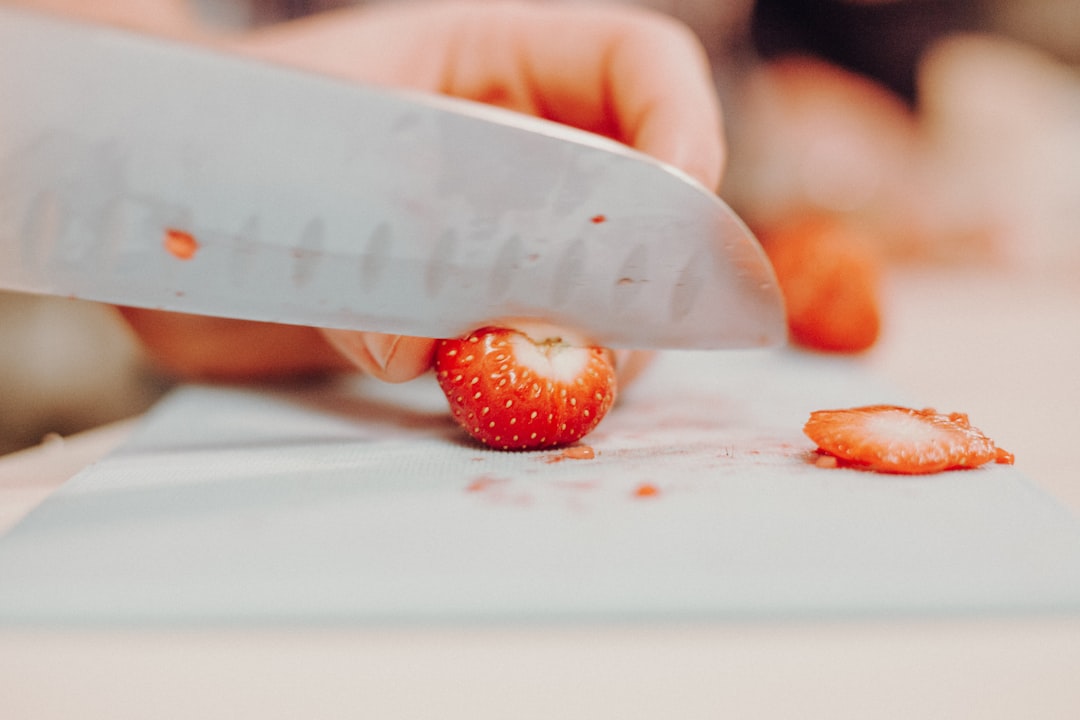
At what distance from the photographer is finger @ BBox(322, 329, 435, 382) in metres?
0.71

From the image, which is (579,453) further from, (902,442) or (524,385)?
(902,442)

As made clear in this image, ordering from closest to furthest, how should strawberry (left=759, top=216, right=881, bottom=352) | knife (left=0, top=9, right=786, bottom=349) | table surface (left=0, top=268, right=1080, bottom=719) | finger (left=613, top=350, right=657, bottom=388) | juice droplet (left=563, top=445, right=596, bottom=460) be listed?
1. table surface (left=0, top=268, right=1080, bottom=719)
2. knife (left=0, top=9, right=786, bottom=349)
3. juice droplet (left=563, top=445, right=596, bottom=460)
4. finger (left=613, top=350, right=657, bottom=388)
5. strawberry (left=759, top=216, right=881, bottom=352)

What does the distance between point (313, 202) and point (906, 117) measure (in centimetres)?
253

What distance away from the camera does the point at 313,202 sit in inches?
25.1

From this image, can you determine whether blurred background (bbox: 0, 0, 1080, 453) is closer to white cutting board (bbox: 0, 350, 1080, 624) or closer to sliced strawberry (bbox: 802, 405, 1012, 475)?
white cutting board (bbox: 0, 350, 1080, 624)

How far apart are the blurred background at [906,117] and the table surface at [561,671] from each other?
1.23 meters

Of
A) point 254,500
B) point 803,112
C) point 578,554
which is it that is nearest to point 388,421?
point 254,500

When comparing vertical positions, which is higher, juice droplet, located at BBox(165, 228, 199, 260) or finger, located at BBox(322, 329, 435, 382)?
juice droplet, located at BBox(165, 228, 199, 260)

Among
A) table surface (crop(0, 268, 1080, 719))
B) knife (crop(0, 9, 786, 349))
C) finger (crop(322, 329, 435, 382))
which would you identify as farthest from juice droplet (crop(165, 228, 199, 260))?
table surface (crop(0, 268, 1080, 719))

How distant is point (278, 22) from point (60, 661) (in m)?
2.14

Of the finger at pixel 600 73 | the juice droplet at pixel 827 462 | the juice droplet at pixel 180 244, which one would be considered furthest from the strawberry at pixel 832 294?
the juice droplet at pixel 180 244

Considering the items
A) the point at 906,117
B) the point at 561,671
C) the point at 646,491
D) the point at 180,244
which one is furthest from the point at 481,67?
the point at 906,117

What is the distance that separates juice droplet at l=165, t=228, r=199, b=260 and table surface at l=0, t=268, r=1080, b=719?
282 millimetres

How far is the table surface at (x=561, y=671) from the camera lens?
1.46 feet
